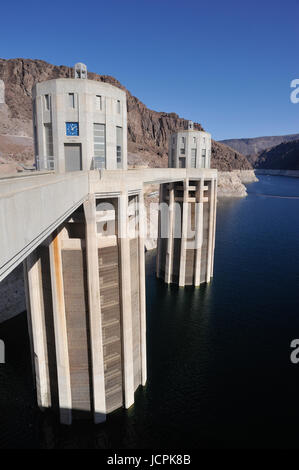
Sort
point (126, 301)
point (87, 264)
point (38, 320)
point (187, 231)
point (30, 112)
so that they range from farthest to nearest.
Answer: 1. point (30, 112)
2. point (187, 231)
3. point (126, 301)
4. point (38, 320)
5. point (87, 264)

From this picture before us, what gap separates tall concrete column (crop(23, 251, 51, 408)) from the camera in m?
17.4

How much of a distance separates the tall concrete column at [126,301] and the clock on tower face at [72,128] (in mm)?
4556

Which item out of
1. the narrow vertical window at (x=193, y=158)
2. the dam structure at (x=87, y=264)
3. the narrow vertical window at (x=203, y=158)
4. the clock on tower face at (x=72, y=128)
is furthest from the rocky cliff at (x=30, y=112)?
the clock on tower face at (x=72, y=128)

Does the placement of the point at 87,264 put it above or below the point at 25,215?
below

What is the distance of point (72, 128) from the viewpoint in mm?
17422

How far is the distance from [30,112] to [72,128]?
142 metres

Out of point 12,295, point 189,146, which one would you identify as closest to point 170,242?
point 189,146

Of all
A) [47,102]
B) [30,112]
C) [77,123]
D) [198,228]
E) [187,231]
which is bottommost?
[187,231]

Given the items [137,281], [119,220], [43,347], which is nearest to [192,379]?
[137,281]

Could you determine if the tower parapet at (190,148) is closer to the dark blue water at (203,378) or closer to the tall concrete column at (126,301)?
the dark blue water at (203,378)

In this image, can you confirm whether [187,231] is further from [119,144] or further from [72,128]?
[72,128]

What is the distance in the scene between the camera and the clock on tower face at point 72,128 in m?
17.3

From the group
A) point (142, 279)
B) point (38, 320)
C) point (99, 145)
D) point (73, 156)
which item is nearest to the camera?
point (38, 320)
